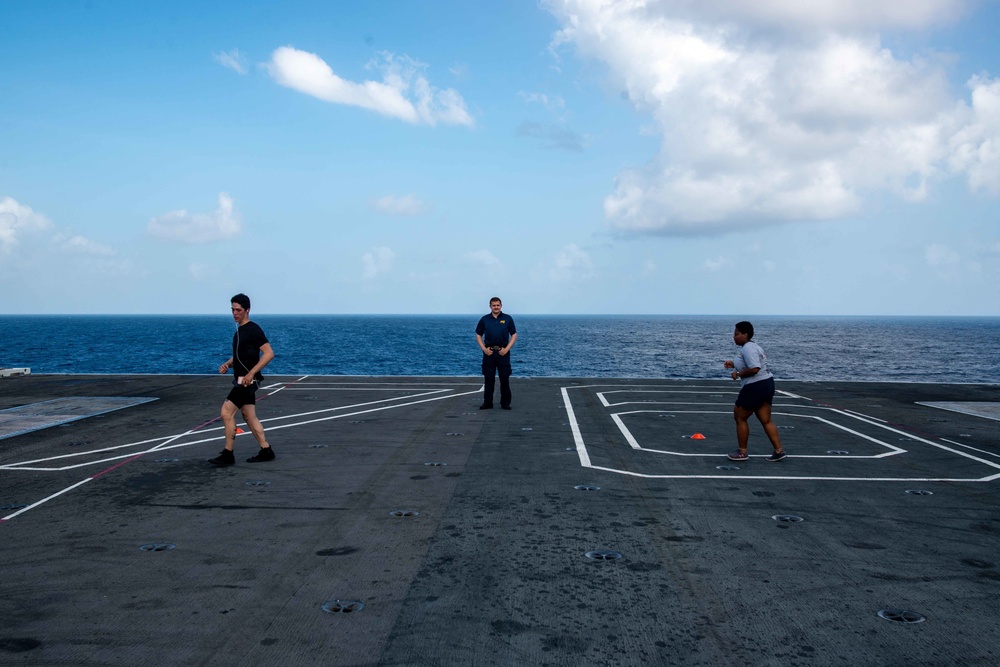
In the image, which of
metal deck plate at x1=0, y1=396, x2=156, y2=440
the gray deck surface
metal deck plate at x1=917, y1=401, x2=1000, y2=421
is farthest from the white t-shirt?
metal deck plate at x1=0, y1=396, x2=156, y2=440

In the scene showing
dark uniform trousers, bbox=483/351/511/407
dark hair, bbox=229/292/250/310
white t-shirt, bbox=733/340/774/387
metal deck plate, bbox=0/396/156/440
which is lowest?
metal deck plate, bbox=0/396/156/440

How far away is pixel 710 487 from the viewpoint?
7574 mm

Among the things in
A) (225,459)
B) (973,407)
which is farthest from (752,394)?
(973,407)

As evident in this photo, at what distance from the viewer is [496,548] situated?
5.49m

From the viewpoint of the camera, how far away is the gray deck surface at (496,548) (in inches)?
155

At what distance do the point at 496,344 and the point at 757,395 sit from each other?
5.71 metres

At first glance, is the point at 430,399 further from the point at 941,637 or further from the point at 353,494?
the point at 941,637

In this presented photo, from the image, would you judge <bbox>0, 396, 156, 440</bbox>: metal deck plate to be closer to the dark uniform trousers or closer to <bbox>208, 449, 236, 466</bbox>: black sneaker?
<bbox>208, 449, 236, 466</bbox>: black sneaker

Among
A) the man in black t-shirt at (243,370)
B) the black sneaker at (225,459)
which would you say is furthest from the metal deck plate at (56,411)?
the man in black t-shirt at (243,370)

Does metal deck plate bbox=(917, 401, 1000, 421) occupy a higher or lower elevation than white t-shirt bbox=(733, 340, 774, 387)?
lower

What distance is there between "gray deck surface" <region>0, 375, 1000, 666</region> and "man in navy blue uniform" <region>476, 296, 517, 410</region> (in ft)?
8.21

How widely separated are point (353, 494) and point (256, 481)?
1.36 meters

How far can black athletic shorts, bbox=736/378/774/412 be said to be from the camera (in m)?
8.95

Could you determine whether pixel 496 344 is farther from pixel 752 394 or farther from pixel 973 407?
Result: pixel 973 407
